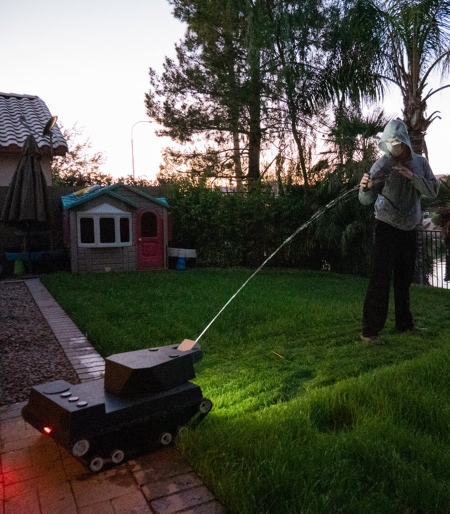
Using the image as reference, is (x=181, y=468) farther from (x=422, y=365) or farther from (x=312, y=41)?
(x=312, y=41)

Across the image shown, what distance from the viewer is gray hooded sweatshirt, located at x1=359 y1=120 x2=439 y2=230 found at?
13.0 ft

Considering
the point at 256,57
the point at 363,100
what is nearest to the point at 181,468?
the point at 363,100

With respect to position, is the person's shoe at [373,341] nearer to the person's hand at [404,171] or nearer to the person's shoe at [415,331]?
the person's shoe at [415,331]

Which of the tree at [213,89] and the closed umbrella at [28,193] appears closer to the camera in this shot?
the closed umbrella at [28,193]

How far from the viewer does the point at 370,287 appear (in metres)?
4.11

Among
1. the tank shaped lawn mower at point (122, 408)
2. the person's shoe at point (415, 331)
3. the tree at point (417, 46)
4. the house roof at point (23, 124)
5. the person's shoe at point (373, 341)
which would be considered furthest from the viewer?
the house roof at point (23, 124)

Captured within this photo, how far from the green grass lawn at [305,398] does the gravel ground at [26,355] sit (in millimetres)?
404

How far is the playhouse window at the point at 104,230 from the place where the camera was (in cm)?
947

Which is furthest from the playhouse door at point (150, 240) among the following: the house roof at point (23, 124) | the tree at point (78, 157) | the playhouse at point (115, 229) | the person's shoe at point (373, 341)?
the tree at point (78, 157)

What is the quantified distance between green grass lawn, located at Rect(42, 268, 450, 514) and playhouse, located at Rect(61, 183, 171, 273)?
127 inches

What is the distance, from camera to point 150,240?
1013 cm

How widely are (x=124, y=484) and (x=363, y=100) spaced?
9.94m

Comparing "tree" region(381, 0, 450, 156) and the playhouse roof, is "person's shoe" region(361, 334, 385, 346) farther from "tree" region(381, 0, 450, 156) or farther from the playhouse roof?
the playhouse roof

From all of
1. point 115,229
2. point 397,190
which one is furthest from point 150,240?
point 397,190
